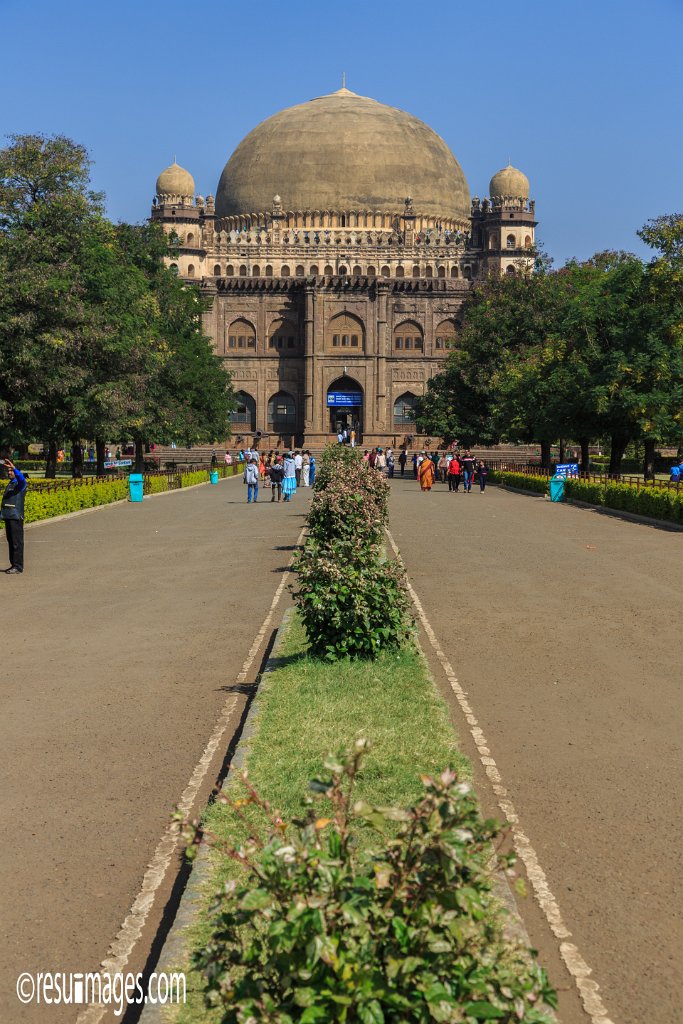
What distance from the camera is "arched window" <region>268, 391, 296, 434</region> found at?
3802 inches

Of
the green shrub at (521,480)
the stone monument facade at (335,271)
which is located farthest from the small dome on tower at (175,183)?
the green shrub at (521,480)

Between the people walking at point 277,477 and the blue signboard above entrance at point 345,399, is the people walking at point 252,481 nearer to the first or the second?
the people walking at point 277,477

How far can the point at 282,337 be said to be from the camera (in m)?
96.6

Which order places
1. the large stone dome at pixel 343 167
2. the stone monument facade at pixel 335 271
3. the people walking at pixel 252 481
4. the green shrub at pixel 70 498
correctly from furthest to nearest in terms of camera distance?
the large stone dome at pixel 343 167, the stone monument facade at pixel 335 271, the people walking at pixel 252 481, the green shrub at pixel 70 498

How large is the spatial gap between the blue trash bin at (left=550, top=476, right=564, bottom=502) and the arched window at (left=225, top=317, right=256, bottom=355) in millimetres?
61889

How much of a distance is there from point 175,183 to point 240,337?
50.1ft

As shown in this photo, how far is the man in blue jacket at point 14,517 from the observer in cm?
1673

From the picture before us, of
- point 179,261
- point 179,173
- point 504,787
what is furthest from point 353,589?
point 179,173

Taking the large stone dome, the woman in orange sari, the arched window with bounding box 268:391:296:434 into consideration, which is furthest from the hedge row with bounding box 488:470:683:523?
the large stone dome

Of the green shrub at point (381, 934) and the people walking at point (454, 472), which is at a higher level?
the green shrub at point (381, 934)

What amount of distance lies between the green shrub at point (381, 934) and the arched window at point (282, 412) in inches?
3697

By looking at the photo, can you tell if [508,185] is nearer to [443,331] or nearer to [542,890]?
[443,331]

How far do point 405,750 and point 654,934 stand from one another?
231 cm

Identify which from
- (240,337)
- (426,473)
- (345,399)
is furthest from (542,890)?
(240,337)
